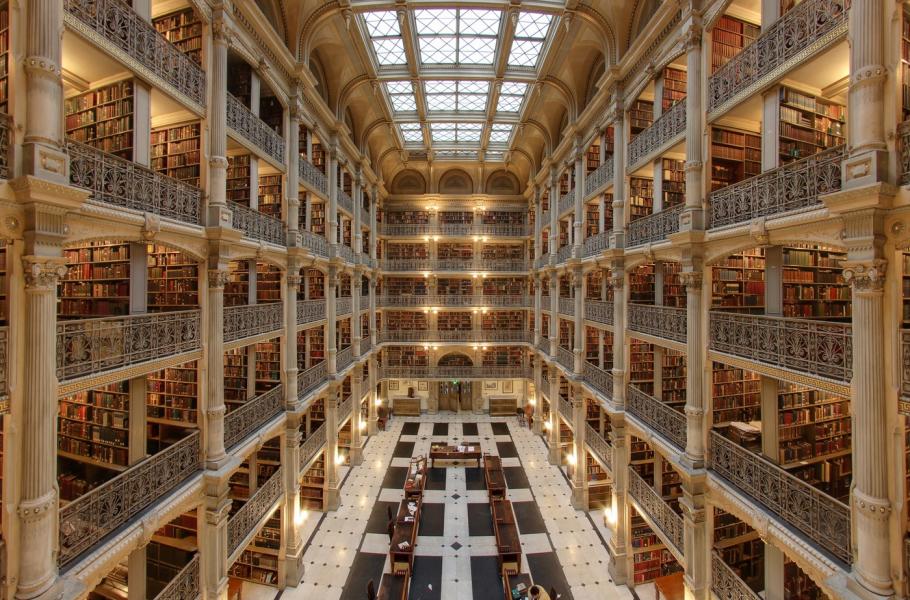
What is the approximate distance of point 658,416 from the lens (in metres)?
8.15

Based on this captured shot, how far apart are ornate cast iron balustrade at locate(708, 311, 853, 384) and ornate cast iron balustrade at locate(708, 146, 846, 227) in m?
1.37

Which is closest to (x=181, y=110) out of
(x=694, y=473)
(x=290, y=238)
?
(x=290, y=238)

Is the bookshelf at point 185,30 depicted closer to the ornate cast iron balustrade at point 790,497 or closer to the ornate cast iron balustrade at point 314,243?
the ornate cast iron balustrade at point 314,243

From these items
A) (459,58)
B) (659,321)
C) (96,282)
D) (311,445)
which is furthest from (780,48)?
(311,445)

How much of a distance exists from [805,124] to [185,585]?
11067 mm

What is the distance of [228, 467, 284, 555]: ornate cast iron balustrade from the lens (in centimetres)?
730

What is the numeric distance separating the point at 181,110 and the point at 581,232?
992cm

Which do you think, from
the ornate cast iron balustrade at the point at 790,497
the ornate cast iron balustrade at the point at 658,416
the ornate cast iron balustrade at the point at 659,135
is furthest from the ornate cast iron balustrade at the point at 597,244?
the ornate cast iron balustrade at the point at 790,497

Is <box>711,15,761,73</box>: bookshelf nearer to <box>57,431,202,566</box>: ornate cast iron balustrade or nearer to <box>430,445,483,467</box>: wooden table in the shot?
<box>57,431,202,566</box>: ornate cast iron balustrade

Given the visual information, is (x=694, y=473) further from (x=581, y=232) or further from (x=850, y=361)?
(x=581, y=232)

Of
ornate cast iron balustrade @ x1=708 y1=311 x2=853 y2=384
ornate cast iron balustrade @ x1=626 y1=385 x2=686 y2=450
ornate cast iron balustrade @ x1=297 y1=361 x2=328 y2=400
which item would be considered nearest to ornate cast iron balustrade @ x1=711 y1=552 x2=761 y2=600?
ornate cast iron balustrade @ x1=626 y1=385 x2=686 y2=450

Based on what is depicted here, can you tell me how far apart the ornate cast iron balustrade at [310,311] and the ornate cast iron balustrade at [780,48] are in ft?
30.7

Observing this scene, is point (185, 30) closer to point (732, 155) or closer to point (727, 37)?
point (727, 37)

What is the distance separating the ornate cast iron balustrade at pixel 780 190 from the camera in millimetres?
4609
